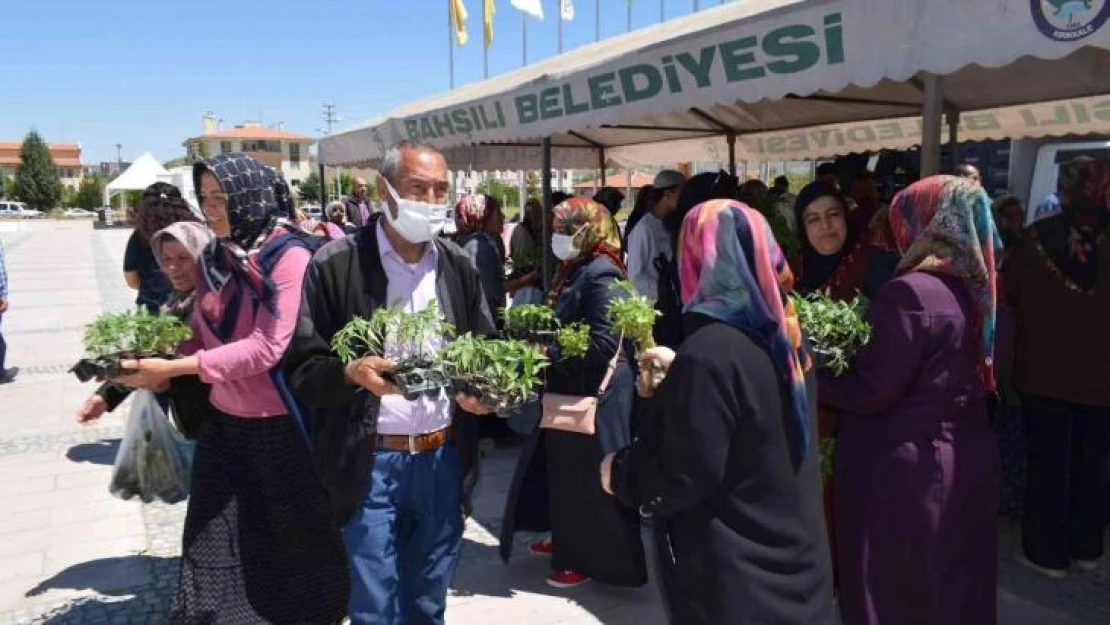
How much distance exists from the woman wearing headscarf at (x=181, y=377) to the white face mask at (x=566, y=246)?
1.50 meters

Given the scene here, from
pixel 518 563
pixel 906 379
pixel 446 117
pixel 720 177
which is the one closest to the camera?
pixel 906 379

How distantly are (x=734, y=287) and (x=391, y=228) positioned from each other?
3.85ft

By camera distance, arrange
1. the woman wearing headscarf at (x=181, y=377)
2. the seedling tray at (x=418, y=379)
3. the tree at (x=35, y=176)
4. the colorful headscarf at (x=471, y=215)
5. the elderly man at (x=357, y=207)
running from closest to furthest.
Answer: the seedling tray at (x=418, y=379) < the woman wearing headscarf at (x=181, y=377) < the colorful headscarf at (x=471, y=215) < the elderly man at (x=357, y=207) < the tree at (x=35, y=176)

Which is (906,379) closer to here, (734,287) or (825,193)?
(734,287)

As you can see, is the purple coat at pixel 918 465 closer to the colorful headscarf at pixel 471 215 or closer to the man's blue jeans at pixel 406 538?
the man's blue jeans at pixel 406 538

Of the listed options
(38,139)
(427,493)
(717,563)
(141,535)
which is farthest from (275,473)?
(38,139)

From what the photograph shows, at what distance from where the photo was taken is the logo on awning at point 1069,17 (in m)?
2.37

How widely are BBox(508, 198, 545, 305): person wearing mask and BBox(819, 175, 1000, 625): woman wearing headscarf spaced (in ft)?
10.8

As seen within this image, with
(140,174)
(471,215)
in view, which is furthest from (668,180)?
(140,174)

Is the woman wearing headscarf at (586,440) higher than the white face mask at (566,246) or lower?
lower

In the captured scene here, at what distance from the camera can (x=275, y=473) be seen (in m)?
2.80

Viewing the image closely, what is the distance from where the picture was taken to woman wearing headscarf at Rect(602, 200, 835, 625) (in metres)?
1.92

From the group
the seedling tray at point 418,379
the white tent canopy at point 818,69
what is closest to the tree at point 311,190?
the white tent canopy at point 818,69

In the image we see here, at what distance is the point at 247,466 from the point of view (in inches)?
112
